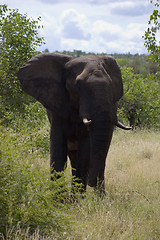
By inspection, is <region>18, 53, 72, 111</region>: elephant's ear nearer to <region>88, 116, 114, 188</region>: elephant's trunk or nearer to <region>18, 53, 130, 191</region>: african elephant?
<region>18, 53, 130, 191</region>: african elephant

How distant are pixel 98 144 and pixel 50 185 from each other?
3.71ft

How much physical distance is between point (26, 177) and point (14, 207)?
1.11 ft

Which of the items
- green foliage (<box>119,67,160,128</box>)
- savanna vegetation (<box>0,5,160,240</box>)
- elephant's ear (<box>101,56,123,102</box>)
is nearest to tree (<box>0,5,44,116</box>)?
savanna vegetation (<box>0,5,160,240</box>)

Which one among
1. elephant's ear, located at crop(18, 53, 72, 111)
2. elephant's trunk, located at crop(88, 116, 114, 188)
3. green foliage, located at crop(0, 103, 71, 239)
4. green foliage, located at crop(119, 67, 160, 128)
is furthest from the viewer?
green foliage, located at crop(119, 67, 160, 128)

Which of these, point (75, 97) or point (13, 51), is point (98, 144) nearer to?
point (75, 97)

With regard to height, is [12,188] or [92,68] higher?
[92,68]

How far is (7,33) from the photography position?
10.0m

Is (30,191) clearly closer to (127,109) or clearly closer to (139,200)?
(139,200)

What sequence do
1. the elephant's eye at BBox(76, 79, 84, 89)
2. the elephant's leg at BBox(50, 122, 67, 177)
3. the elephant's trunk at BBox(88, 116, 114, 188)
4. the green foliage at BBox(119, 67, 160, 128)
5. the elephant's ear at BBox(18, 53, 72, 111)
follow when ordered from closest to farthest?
the elephant's trunk at BBox(88, 116, 114, 188) → the elephant's eye at BBox(76, 79, 84, 89) → the elephant's leg at BBox(50, 122, 67, 177) → the elephant's ear at BBox(18, 53, 72, 111) → the green foliage at BBox(119, 67, 160, 128)

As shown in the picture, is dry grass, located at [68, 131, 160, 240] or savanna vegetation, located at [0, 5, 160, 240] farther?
dry grass, located at [68, 131, 160, 240]

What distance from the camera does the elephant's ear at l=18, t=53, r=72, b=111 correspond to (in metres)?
7.19

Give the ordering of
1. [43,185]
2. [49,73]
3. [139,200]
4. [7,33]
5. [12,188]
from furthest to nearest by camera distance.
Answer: [7,33], [49,73], [139,200], [43,185], [12,188]

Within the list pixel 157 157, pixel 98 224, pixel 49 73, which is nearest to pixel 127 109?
pixel 157 157

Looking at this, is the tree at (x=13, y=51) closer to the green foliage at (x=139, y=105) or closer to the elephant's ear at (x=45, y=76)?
the elephant's ear at (x=45, y=76)
